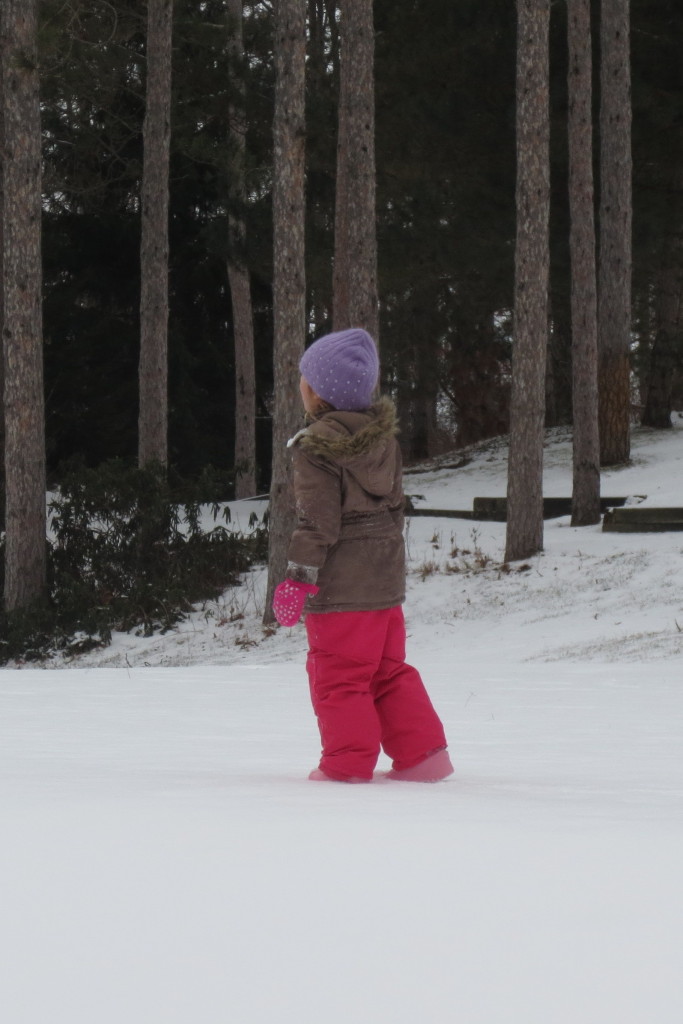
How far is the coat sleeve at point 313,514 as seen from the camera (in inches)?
154

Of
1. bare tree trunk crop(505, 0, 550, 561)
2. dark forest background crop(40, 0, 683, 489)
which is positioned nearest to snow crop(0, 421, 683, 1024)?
bare tree trunk crop(505, 0, 550, 561)

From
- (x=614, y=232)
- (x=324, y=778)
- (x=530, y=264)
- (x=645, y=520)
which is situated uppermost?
(x=614, y=232)

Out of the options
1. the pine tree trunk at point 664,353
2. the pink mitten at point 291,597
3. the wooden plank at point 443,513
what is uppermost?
the pine tree trunk at point 664,353

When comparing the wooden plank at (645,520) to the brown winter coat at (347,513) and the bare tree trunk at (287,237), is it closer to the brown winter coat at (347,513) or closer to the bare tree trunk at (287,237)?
the bare tree trunk at (287,237)

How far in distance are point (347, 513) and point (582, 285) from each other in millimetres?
10920

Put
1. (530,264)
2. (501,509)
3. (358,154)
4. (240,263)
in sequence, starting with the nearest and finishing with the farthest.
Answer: (530,264) < (358,154) < (501,509) < (240,263)

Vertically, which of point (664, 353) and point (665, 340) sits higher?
point (665, 340)

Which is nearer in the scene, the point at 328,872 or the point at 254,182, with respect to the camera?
the point at 328,872

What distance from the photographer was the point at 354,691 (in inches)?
158

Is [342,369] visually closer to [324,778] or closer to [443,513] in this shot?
[324,778]

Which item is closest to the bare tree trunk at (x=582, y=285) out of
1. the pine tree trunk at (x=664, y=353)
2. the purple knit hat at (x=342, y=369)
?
the pine tree trunk at (x=664, y=353)

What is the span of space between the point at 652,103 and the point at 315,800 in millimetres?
16068

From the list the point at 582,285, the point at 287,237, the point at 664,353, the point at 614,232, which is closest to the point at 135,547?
the point at 287,237

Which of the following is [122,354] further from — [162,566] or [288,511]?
[288,511]
